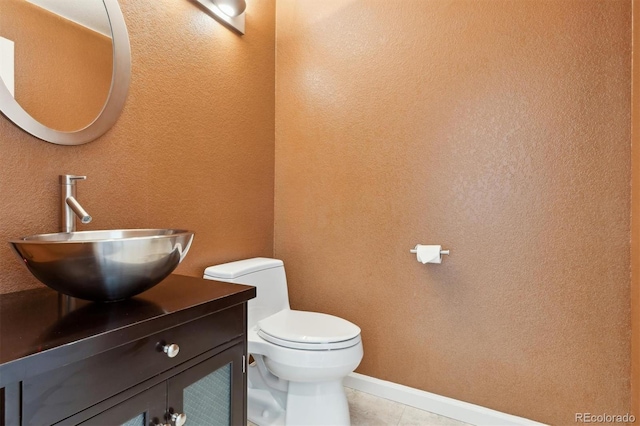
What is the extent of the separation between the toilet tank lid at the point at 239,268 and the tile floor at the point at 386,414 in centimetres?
72

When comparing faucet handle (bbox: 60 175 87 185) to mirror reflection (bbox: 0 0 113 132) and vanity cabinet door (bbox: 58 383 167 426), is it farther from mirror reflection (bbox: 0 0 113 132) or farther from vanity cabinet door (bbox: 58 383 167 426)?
vanity cabinet door (bbox: 58 383 167 426)

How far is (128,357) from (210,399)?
0.33 meters

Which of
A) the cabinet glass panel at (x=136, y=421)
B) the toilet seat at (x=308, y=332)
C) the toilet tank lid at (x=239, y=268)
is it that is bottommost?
the toilet seat at (x=308, y=332)

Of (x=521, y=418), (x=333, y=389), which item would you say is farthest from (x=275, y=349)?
(x=521, y=418)

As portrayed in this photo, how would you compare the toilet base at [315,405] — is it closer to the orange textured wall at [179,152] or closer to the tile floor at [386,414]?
the tile floor at [386,414]

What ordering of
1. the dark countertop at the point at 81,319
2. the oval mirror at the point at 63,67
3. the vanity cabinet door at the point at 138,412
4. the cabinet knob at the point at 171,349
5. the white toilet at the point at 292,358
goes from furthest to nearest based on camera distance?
the white toilet at the point at 292,358 → the oval mirror at the point at 63,67 → the cabinet knob at the point at 171,349 → the vanity cabinet door at the point at 138,412 → the dark countertop at the point at 81,319

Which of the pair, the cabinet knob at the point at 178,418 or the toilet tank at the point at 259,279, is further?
the toilet tank at the point at 259,279

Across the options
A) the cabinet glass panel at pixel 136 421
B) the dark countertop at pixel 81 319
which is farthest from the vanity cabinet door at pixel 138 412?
the dark countertop at pixel 81 319

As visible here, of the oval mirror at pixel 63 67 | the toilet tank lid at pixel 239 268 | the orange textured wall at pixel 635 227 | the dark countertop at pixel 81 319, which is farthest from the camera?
the toilet tank lid at pixel 239 268

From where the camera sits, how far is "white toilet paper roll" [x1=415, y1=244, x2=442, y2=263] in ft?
5.53

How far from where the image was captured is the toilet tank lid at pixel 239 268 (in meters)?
1.62

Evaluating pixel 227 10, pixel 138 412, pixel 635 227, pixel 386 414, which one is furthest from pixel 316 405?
pixel 227 10

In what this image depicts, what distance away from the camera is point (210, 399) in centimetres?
98

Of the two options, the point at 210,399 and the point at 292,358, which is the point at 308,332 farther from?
the point at 210,399
